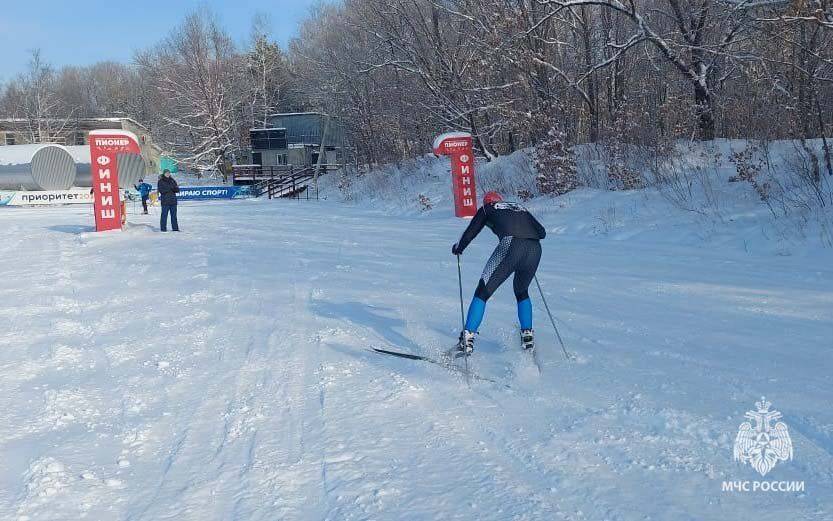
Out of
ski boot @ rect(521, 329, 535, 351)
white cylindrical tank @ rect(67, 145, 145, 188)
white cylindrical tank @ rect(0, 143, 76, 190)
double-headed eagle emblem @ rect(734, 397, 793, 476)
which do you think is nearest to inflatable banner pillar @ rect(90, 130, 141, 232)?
ski boot @ rect(521, 329, 535, 351)

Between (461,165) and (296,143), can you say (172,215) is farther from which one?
(296,143)

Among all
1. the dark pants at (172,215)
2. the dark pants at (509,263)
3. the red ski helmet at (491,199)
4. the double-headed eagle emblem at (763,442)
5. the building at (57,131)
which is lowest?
the double-headed eagle emblem at (763,442)

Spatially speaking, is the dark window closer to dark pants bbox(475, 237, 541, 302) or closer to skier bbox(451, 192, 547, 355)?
skier bbox(451, 192, 547, 355)

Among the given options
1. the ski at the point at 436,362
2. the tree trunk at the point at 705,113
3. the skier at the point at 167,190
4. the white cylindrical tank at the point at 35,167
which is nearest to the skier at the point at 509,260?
the ski at the point at 436,362

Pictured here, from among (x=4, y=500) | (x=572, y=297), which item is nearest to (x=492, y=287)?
(x=572, y=297)

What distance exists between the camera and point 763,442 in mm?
3801

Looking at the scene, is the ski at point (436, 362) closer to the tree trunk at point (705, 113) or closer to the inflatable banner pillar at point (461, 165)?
the inflatable banner pillar at point (461, 165)

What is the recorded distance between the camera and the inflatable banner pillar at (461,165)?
1819 centimetres

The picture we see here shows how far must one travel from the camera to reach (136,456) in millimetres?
4012

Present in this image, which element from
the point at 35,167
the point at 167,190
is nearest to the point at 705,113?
the point at 167,190

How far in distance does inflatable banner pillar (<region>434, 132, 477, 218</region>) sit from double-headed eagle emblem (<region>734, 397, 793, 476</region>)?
14.2 meters

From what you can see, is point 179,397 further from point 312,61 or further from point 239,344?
point 312,61

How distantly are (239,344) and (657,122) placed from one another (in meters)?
13.9

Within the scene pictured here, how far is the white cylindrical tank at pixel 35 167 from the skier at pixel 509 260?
1504 inches
